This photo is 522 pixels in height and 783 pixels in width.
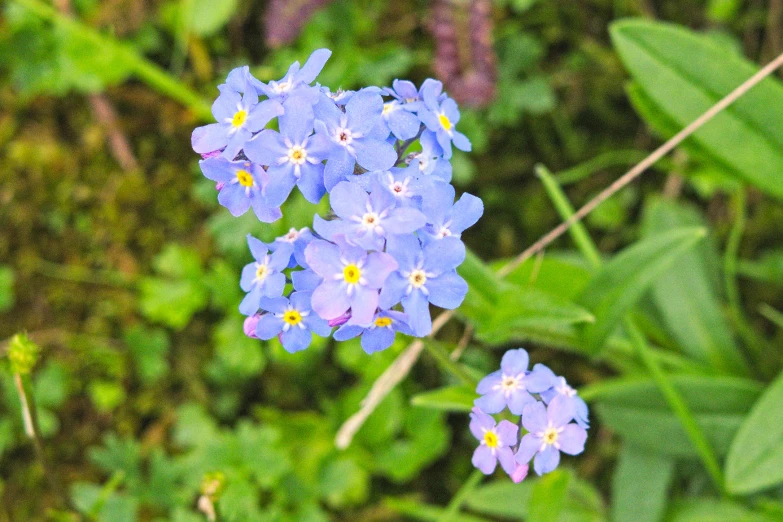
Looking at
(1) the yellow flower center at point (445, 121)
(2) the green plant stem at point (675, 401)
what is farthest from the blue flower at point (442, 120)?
(2) the green plant stem at point (675, 401)

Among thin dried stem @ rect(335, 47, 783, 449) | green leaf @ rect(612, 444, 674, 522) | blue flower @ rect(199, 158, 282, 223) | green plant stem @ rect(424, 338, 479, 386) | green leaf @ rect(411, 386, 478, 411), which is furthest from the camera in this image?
green leaf @ rect(612, 444, 674, 522)

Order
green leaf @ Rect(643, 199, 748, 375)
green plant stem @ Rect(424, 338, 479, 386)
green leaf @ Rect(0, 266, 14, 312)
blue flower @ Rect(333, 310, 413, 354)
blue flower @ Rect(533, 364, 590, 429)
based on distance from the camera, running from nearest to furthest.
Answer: blue flower @ Rect(333, 310, 413, 354), blue flower @ Rect(533, 364, 590, 429), green plant stem @ Rect(424, 338, 479, 386), green leaf @ Rect(643, 199, 748, 375), green leaf @ Rect(0, 266, 14, 312)

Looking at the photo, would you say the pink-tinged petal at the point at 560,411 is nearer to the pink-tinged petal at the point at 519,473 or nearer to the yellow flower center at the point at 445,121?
the pink-tinged petal at the point at 519,473

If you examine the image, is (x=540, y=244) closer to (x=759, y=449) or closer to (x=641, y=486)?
(x=759, y=449)

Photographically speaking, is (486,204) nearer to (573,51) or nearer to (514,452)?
(573,51)

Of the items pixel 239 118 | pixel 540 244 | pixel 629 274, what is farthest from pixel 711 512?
pixel 239 118

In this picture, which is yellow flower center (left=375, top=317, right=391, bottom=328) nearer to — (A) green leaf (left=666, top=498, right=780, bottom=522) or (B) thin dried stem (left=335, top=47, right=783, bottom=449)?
(B) thin dried stem (left=335, top=47, right=783, bottom=449)

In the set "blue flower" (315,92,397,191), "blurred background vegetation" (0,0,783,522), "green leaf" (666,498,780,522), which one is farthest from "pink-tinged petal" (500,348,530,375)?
"green leaf" (666,498,780,522)
